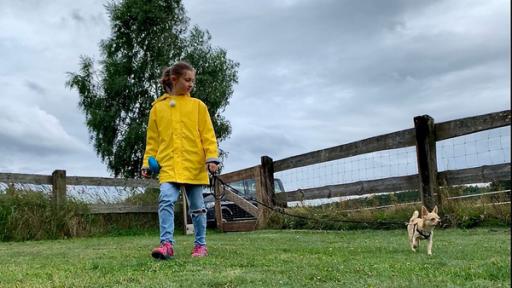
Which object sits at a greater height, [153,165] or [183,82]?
[183,82]

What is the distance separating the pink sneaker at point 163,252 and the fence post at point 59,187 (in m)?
6.32

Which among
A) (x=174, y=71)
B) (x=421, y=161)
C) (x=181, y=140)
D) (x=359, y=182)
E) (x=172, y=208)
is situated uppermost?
(x=174, y=71)

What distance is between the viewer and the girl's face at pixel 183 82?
16.0ft

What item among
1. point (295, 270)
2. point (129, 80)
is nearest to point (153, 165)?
point (295, 270)

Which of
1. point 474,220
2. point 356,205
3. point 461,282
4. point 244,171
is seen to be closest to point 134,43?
point 244,171

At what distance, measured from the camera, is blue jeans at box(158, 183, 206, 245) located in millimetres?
4633

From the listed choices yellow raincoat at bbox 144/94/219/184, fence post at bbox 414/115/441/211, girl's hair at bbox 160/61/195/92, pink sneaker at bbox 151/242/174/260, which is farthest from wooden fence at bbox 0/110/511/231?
pink sneaker at bbox 151/242/174/260

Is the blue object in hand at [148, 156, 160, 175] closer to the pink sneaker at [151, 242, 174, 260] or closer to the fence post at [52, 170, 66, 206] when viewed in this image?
the pink sneaker at [151, 242, 174, 260]

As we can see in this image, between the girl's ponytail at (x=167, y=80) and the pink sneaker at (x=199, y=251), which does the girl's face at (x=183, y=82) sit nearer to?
the girl's ponytail at (x=167, y=80)

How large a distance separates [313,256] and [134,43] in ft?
74.6

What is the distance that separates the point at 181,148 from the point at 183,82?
0.59 meters

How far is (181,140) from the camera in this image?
479 centimetres

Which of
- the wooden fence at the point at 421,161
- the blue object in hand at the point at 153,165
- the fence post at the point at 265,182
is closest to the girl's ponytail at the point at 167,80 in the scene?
the blue object in hand at the point at 153,165

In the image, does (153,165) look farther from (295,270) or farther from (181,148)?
(295,270)
